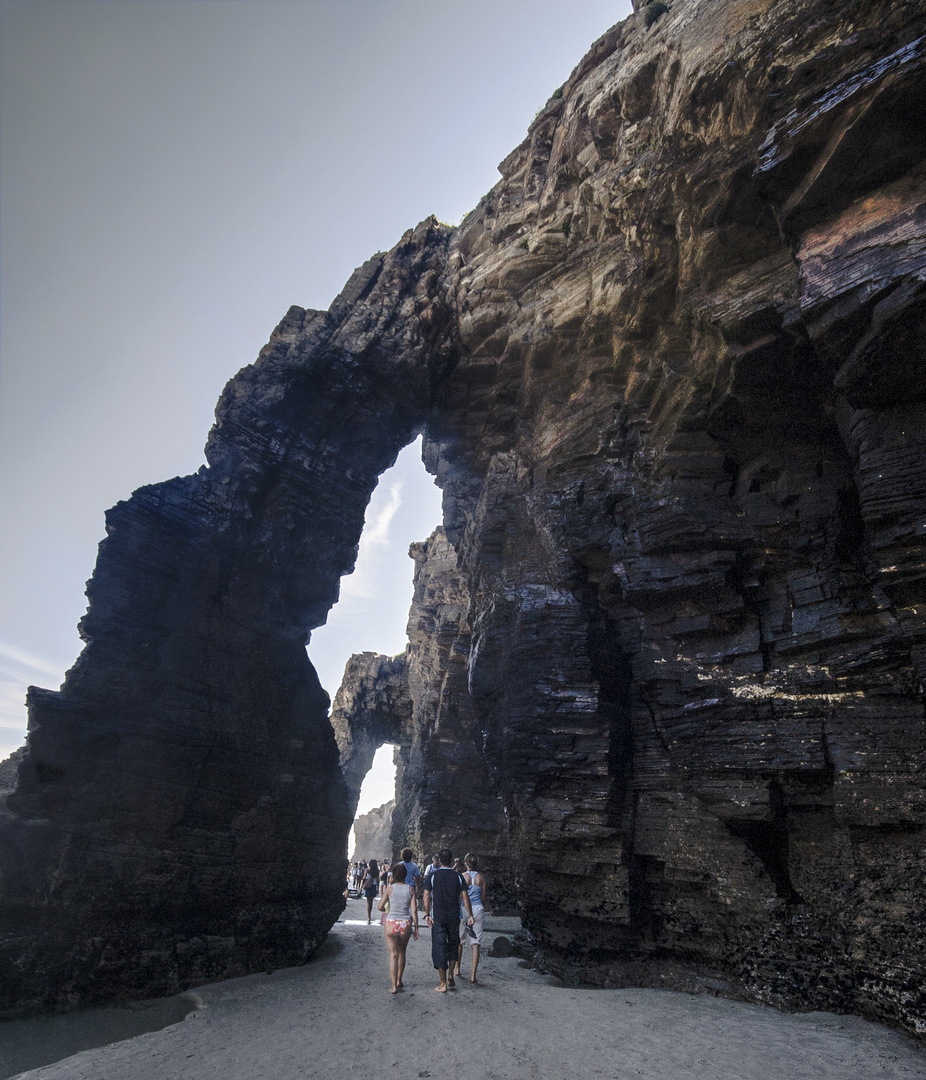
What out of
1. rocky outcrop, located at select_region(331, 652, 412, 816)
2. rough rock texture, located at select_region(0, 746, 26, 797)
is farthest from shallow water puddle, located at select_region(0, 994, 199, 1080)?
rocky outcrop, located at select_region(331, 652, 412, 816)

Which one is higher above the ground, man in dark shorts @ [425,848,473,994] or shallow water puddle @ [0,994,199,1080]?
man in dark shorts @ [425,848,473,994]

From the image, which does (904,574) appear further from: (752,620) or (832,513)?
(752,620)

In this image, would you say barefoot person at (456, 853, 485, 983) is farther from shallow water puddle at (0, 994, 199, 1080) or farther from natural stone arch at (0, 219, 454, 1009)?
natural stone arch at (0, 219, 454, 1009)

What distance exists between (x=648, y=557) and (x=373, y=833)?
65.0 meters

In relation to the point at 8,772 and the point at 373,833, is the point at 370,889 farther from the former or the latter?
the point at 373,833

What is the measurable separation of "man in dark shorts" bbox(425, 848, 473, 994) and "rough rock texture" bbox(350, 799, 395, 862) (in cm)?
5640

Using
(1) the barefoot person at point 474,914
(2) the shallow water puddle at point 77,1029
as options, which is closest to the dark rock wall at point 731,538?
(1) the barefoot person at point 474,914

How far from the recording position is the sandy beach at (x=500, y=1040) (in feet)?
19.0

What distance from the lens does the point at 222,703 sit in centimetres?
1353

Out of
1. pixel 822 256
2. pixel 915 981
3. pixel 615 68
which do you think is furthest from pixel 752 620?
pixel 615 68

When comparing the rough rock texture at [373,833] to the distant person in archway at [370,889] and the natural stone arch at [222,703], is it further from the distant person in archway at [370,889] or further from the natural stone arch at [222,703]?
the natural stone arch at [222,703]

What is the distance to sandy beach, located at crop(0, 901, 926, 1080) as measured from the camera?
579 cm

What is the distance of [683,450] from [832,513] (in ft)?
10.1

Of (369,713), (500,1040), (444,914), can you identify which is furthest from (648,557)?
(369,713)
